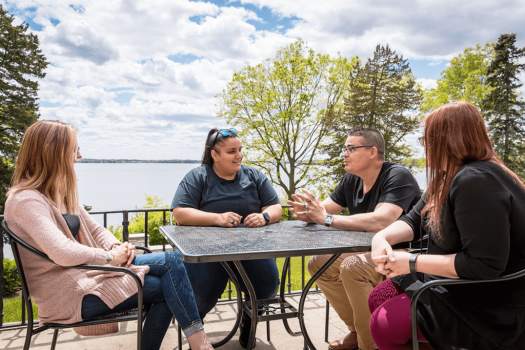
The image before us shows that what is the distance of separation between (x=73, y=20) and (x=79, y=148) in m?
17.5

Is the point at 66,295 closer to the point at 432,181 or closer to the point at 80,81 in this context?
the point at 432,181

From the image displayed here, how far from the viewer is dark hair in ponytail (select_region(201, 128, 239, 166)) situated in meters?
2.80

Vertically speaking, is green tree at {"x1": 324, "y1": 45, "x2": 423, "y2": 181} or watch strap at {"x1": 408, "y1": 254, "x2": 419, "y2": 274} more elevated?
green tree at {"x1": 324, "y1": 45, "x2": 423, "y2": 181}

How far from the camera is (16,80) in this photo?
17078 millimetres

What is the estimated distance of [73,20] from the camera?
16.1 m

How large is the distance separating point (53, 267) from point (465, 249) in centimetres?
186

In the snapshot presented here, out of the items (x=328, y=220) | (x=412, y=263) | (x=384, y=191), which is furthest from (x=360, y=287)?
(x=412, y=263)

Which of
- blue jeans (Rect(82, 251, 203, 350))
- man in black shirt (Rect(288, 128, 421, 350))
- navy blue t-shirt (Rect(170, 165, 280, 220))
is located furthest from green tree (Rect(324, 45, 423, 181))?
blue jeans (Rect(82, 251, 203, 350))

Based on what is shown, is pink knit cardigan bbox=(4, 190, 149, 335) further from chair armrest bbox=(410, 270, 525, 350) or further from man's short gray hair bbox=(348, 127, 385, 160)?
man's short gray hair bbox=(348, 127, 385, 160)

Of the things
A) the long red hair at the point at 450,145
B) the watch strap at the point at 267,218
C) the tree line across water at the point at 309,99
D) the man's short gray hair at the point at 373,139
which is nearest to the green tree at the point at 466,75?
the tree line across water at the point at 309,99

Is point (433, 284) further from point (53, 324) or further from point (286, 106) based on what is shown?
point (286, 106)

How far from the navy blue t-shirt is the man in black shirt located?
320mm

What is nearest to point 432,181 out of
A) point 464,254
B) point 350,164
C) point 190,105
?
point 464,254

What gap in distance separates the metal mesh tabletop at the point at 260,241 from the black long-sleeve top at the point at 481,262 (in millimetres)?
485
